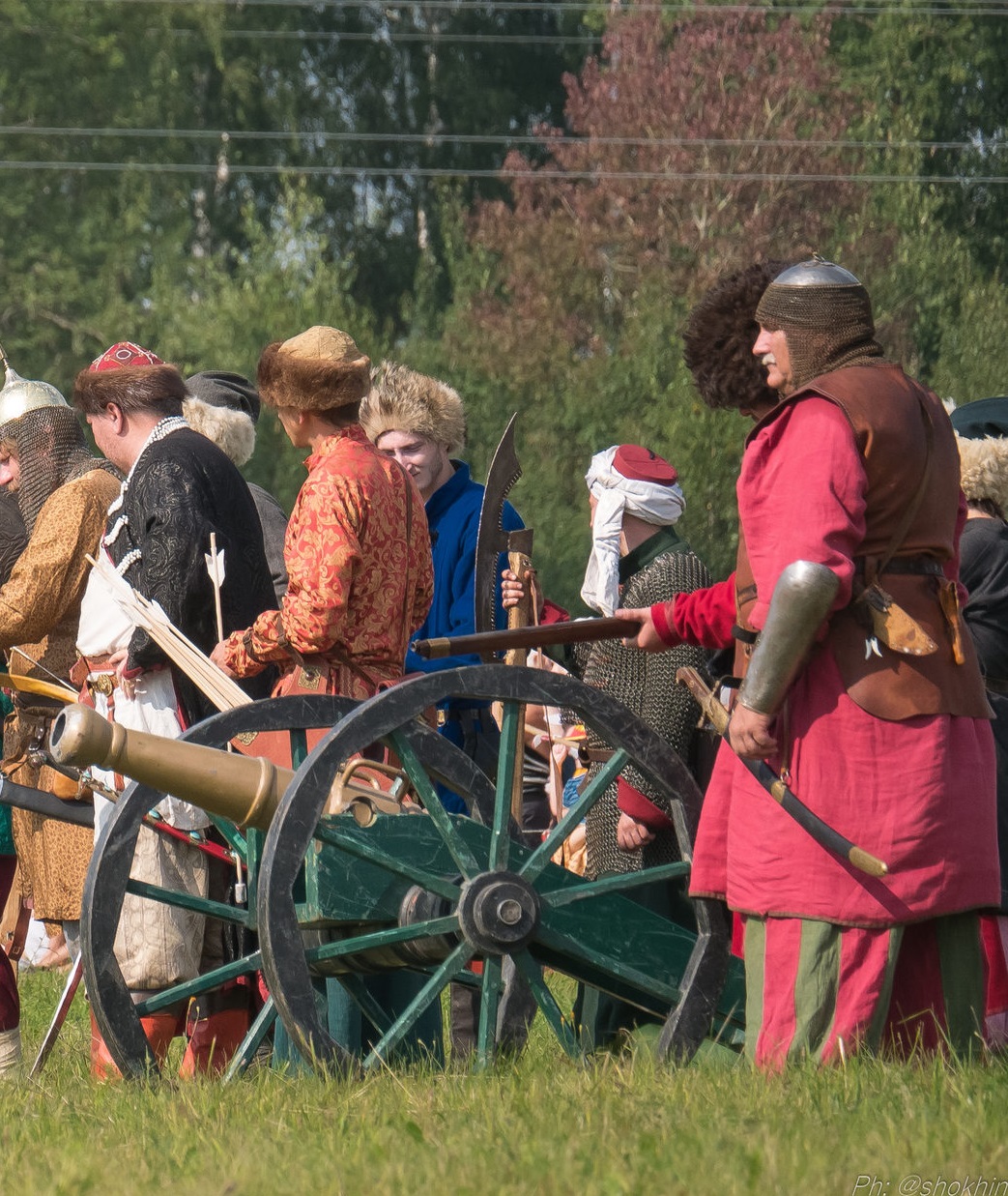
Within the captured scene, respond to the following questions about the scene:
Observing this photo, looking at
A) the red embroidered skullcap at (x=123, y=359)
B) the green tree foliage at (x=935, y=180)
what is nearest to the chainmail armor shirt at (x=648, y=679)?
the red embroidered skullcap at (x=123, y=359)

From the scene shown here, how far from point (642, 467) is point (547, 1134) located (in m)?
2.47

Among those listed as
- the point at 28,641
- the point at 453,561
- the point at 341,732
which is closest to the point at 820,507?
the point at 341,732

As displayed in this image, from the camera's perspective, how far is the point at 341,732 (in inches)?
153

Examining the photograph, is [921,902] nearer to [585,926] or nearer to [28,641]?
[585,926]

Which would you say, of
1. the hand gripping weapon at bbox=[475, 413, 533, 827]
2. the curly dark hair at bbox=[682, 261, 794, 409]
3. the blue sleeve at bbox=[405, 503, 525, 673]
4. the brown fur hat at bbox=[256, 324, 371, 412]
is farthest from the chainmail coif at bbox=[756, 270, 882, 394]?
the blue sleeve at bbox=[405, 503, 525, 673]

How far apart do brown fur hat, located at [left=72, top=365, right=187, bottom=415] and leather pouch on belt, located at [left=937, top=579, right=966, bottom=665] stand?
2388mm

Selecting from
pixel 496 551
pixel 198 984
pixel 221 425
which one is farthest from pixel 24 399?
pixel 198 984

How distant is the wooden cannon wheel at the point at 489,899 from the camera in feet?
12.6

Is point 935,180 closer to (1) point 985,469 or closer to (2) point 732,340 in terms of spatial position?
(1) point 985,469

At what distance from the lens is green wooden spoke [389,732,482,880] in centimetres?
397

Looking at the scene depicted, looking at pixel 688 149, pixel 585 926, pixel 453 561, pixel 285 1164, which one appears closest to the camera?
pixel 285 1164

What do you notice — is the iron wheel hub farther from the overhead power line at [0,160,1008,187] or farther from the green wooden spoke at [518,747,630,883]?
the overhead power line at [0,160,1008,187]

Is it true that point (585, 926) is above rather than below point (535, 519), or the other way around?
above

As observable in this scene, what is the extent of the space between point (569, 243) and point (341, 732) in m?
28.0
